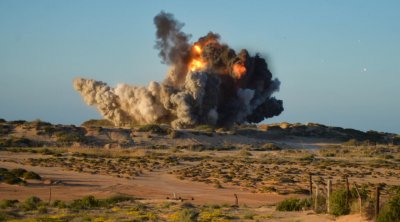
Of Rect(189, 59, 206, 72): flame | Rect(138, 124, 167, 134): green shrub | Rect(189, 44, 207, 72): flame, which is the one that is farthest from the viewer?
Rect(189, 44, 207, 72): flame

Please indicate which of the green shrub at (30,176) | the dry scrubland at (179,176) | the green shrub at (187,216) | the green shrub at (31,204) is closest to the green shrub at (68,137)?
the dry scrubland at (179,176)

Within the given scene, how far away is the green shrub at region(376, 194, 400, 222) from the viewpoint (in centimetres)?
1569

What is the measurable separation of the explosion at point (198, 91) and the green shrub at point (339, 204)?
55.9 m

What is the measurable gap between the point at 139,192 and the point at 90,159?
60.5 feet

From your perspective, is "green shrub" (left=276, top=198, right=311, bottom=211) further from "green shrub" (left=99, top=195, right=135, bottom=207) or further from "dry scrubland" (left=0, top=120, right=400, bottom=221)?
"green shrub" (left=99, top=195, right=135, bottom=207)

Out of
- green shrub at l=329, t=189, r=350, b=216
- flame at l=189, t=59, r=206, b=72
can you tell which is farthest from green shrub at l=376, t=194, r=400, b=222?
flame at l=189, t=59, r=206, b=72

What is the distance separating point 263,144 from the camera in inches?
2753

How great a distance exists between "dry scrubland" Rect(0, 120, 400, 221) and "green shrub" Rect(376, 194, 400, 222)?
34 mm

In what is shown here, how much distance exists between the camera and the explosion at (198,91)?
3046 inches

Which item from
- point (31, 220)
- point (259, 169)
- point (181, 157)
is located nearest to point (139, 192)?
point (31, 220)

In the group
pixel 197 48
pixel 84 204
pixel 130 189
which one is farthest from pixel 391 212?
pixel 197 48

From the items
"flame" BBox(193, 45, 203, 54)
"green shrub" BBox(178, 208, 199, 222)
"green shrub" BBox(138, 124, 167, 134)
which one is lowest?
"green shrub" BBox(178, 208, 199, 222)

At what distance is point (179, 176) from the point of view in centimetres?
3712

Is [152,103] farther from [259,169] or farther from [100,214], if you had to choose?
[100,214]
